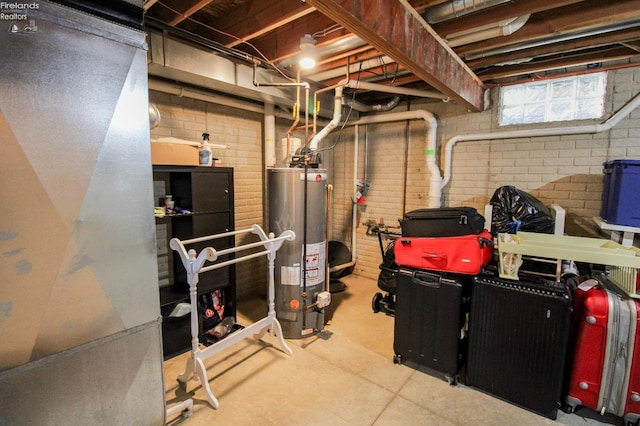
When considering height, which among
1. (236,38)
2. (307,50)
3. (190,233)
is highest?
(236,38)

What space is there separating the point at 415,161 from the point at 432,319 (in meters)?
2.28

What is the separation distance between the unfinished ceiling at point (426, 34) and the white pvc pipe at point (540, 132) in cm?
39

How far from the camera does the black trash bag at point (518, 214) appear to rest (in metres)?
2.65

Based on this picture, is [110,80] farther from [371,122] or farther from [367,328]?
[371,122]

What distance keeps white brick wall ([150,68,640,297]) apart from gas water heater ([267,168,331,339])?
95cm

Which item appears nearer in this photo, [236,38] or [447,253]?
[447,253]

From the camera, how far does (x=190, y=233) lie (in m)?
2.64

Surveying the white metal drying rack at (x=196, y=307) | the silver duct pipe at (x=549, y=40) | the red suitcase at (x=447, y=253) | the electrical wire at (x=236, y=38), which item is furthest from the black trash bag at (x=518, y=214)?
the electrical wire at (x=236, y=38)

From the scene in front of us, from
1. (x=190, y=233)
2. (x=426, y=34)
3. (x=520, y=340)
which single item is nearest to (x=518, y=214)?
(x=520, y=340)

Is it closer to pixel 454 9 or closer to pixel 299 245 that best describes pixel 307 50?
pixel 454 9

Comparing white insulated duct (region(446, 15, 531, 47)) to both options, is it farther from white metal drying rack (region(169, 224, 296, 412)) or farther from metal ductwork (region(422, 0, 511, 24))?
white metal drying rack (region(169, 224, 296, 412))

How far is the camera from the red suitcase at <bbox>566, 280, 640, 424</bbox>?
70.7 inches

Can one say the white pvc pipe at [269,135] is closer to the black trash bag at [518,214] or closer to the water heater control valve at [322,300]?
the water heater control valve at [322,300]

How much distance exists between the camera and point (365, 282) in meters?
4.34
